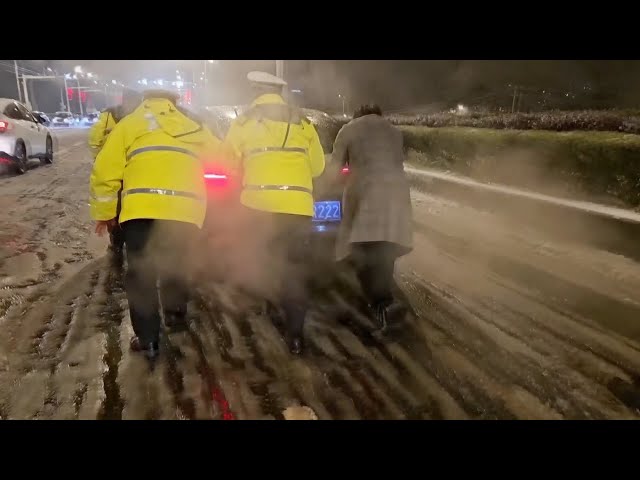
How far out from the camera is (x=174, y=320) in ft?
Result: 12.0

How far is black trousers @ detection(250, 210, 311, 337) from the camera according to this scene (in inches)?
127

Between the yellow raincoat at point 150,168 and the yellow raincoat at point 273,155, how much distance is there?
0.32 metres

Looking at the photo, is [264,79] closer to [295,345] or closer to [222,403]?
[295,345]

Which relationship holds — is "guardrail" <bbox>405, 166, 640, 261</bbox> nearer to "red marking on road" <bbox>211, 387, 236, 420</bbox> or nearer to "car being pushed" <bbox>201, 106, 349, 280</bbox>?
"car being pushed" <bbox>201, 106, 349, 280</bbox>

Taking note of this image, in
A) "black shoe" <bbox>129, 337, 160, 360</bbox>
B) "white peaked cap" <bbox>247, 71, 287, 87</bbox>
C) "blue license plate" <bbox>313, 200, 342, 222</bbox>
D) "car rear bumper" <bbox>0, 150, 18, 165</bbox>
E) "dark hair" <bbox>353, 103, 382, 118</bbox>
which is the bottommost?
"black shoe" <bbox>129, 337, 160, 360</bbox>

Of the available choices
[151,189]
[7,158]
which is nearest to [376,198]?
[151,189]

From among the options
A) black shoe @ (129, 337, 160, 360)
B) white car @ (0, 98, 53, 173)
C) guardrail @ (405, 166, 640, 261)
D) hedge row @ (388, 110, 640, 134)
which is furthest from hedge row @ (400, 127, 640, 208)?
white car @ (0, 98, 53, 173)

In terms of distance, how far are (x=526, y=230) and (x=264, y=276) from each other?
397cm

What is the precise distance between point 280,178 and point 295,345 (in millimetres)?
1071

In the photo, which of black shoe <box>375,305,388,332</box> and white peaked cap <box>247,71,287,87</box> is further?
black shoe <box>375,305,388,332</box>

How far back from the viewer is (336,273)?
4910mm

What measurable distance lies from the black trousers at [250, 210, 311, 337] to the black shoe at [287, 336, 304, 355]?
0.10ft

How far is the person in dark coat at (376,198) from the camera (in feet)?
11.8
